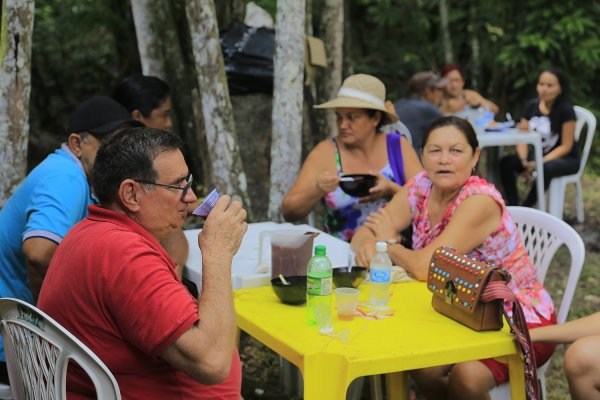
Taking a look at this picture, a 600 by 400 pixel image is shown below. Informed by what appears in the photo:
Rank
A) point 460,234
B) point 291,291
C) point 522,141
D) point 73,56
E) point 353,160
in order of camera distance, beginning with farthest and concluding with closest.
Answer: point 73,56, point 522,141, point 353,160, point 460,234, point 291,291

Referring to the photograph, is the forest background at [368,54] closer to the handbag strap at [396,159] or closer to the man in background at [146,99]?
the handbag strap at [396,159]

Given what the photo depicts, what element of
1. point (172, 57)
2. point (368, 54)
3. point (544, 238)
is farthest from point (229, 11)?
point (368, 54)

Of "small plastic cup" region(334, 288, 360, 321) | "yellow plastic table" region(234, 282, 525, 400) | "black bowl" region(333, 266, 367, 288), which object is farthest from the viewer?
→ "black bowl" region(333, 266, 367, 288)

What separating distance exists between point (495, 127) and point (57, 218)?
16.6ft

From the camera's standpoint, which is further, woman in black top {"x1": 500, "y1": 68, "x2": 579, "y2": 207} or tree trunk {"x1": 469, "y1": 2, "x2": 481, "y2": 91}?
tree trunk {"x1": 469, "y1": 2, "x2": 481, "y2": 91}

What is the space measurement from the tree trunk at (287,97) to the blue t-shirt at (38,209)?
1.63 meters

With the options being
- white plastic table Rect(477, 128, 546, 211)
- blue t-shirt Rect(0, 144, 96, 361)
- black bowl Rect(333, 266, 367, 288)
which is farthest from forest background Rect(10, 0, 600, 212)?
black bowl Rect(333, 266, 367, 288)

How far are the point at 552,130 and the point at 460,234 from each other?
4.71 metres

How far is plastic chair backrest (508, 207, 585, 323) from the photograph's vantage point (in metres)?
3.18

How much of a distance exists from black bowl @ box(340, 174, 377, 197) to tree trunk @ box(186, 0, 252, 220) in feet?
2.74

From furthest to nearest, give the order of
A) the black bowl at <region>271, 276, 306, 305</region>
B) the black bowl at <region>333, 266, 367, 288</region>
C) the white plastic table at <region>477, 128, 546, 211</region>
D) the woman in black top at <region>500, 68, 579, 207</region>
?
the woman in black top at <region>500, 68, 579, 207</region> < the white plastic table at <region>477, 128, 546, 211</region> < the black bowl at <region>333, 266, 367, 288</region> < the black bowl at <region>271, 276, 306, 305</region>

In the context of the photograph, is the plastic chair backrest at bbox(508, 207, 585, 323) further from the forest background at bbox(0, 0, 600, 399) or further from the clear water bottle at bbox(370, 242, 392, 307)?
the forest background at bbox(0, 0, 600, 399)

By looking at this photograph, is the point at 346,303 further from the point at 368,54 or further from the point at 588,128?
the point at 368,54

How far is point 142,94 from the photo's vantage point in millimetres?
3963
